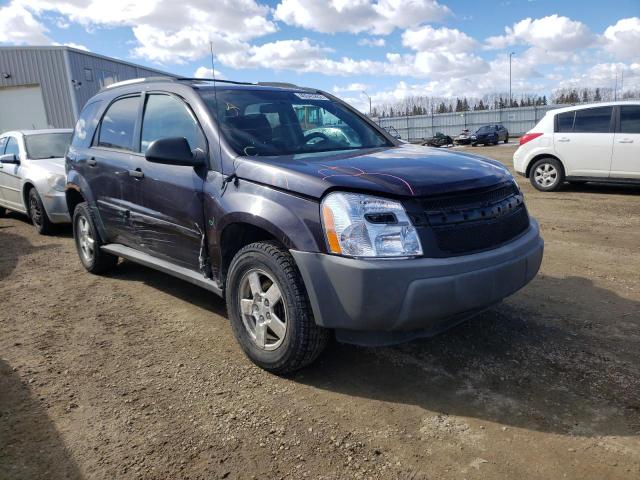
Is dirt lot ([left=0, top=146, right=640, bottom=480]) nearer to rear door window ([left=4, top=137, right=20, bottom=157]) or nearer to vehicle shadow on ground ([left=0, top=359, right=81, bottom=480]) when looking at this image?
vehicle shadow on ground ([left=0, top=359, right=81, bottom=480])

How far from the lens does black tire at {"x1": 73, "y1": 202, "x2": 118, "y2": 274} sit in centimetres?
488

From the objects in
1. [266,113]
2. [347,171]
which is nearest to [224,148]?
[266,113]

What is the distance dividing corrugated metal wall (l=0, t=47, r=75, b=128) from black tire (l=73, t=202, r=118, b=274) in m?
19.4

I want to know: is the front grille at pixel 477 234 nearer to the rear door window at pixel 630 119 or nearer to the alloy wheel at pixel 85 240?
the alloy wheel at pixel 85 240

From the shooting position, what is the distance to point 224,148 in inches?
128

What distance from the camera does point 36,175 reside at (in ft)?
24.2

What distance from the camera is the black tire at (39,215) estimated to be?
7.32 m

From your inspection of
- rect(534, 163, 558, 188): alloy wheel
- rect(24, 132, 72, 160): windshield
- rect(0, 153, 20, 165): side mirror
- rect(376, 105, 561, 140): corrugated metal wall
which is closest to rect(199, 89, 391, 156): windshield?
rect(24, 132, 72, 160): windshield

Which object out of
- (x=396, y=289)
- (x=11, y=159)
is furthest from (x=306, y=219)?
(x=11, y=159)

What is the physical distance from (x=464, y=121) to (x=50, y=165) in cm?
4474

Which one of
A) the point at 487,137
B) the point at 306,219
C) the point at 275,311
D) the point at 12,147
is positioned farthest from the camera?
the point at 487,137

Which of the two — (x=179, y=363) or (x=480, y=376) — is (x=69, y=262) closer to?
(x=179, y=363)

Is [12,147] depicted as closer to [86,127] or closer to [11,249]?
[11,249]

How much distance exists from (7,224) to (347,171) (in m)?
8.16
